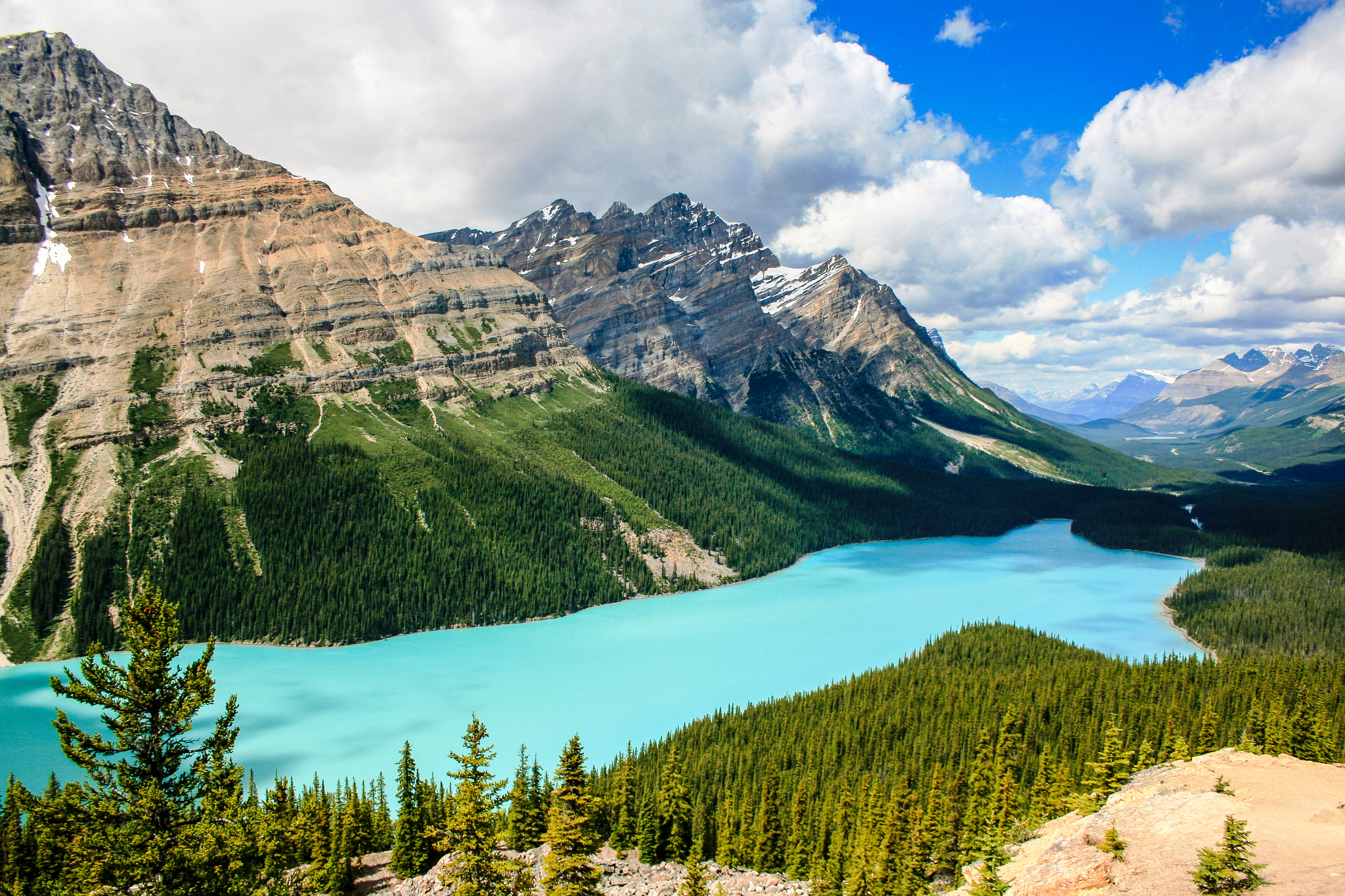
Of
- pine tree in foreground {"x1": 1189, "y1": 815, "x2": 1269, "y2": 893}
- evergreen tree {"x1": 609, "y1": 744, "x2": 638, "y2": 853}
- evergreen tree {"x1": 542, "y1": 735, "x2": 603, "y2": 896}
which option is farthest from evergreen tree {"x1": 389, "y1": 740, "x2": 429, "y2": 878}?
pine tree in foreground {"x1": 1189, "y1": 815, "x2": 1269, "y2": 893}

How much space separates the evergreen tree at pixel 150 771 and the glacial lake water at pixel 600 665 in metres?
47.3

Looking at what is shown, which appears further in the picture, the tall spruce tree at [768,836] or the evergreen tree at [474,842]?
the tall spruce tree at [768,836]

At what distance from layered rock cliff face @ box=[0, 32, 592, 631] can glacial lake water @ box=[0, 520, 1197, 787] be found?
45.7 meters

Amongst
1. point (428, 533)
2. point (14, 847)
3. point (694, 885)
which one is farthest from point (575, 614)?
point (694, 885)

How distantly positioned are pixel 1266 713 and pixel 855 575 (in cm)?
9158

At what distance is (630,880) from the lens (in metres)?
38.0

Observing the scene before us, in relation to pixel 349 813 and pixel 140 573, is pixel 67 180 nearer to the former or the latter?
pixel 140 573

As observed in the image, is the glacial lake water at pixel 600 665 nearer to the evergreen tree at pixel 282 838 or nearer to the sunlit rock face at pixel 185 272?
the evergreen tree at pixel 282 838

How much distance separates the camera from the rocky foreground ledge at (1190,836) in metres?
23.0

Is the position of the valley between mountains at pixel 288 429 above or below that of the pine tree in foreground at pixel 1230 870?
above

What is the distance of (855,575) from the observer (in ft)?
485

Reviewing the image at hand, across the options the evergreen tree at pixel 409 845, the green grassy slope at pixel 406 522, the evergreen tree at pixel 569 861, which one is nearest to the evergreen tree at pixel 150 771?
the evergreen tree at pixel 569 861

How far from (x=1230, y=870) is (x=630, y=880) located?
26.2m

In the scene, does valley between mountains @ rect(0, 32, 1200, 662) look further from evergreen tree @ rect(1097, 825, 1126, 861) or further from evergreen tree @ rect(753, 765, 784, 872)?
evergreen tree @ rect(1097, 825, 1126, 861)
